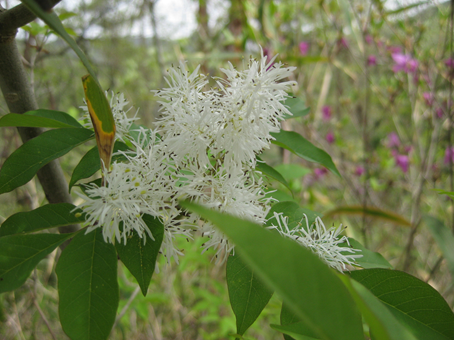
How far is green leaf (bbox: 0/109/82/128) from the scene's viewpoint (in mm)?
402

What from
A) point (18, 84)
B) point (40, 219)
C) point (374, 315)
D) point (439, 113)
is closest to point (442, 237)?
point (374, 315)

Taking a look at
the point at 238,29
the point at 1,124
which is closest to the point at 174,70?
the point at 1,124

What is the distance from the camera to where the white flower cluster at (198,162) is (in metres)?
0.40

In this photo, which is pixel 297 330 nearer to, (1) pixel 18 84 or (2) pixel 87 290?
(2) pixel 87 290

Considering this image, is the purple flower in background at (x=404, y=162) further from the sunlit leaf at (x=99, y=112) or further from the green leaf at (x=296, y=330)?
the sunlit leaf at (x=99, y=112)

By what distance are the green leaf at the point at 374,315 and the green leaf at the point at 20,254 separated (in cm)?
36

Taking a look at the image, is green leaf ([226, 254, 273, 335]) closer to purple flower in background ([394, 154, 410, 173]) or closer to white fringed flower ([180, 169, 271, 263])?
white fringed flower ([180, 169, 271, 263])

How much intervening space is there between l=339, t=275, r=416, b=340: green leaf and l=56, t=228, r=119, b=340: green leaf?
0.26 meters

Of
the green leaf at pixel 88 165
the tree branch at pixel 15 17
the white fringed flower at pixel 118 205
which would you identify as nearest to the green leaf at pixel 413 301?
the white fringed flower at pixel 118 205

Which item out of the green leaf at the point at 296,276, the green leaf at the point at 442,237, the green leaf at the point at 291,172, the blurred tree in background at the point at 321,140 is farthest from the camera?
the blurred tree in background at the point at 321,140

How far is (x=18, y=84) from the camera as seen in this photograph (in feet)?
1.58

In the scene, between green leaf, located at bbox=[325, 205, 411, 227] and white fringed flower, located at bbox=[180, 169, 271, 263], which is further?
green leaf, located at bbox=[325, 205, 411, 227]

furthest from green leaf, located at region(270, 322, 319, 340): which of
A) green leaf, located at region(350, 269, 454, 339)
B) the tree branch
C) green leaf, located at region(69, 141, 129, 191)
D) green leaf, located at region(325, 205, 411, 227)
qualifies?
green leaf, located at region(325, 205, 411, 227)

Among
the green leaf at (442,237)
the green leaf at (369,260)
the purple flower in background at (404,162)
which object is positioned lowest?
the purple flower in background at (404,162)
